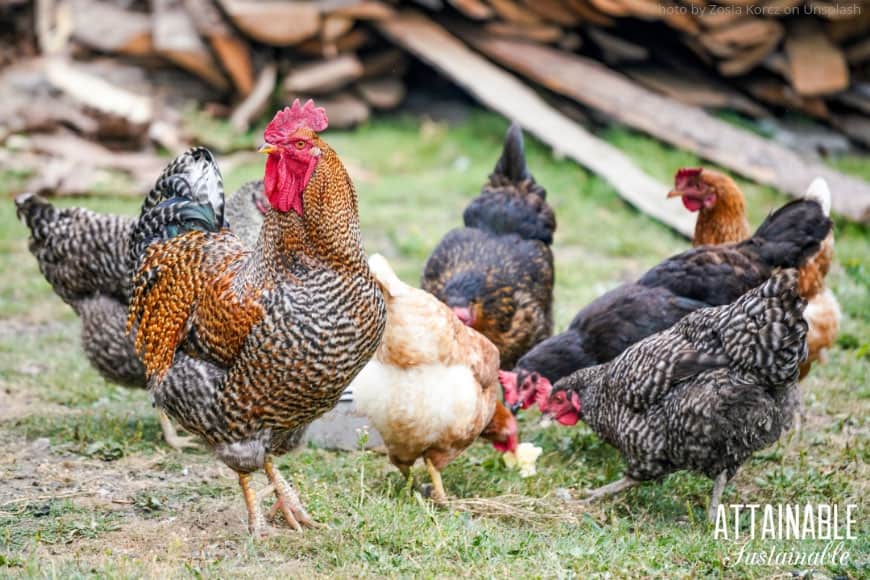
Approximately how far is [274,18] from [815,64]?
6.34 meters

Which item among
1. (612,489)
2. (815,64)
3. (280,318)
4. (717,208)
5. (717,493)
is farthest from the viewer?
(815,64)

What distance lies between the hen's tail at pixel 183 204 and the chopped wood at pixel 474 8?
7.35 m

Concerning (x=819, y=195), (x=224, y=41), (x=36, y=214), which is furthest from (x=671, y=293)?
(x=224, y=41)

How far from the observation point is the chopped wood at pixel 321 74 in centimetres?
1238

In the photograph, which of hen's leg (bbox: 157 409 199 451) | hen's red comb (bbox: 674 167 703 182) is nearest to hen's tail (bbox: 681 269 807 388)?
hen's red comb (bbox: 674 167 703 182)

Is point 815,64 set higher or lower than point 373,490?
higher

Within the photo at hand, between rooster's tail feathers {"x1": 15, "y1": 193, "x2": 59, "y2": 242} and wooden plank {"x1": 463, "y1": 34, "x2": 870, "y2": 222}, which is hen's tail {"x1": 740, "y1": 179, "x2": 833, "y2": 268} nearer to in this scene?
wooden plank {"x1": 463, "y1": 34, "x2": 870, "y2": 222}

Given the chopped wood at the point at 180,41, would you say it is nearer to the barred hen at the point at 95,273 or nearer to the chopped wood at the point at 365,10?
the chopped wood at the point at 365,10

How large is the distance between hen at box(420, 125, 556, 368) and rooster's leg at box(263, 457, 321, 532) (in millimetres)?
1866

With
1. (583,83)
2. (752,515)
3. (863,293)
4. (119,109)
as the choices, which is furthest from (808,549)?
(119,109)

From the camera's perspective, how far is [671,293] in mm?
5910

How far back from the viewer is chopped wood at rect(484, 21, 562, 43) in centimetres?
1205

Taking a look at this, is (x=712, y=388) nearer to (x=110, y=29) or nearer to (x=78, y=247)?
(x=78, y=247)

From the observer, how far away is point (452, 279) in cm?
662
